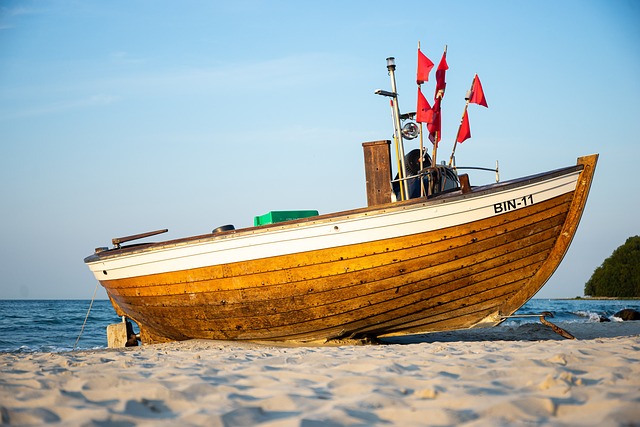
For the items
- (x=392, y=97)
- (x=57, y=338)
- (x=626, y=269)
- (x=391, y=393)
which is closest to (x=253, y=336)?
(x=392, y=97)

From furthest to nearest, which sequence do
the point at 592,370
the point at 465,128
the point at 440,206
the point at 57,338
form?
the point at 57,338 → the point at 465,128 → the point at 440,206 → the point at 592,370

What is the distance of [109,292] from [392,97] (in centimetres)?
531

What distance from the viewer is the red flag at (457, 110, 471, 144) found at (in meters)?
8.19

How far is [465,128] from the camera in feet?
27.0

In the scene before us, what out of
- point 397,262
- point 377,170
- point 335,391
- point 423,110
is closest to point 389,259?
point 397,262

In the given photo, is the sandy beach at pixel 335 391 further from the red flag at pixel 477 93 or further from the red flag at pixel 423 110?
the red flag at pixel 477 93

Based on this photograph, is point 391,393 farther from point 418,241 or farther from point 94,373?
point 418,241

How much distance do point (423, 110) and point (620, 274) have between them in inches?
2070

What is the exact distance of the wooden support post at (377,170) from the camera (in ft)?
23.7

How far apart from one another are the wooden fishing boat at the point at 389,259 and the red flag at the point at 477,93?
1323mm

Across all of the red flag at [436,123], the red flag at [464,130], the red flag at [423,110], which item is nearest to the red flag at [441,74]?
the red flag at [436,123]

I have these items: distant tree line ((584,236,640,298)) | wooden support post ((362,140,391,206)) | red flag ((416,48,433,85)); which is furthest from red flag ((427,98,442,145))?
distant tree line ((584,236,640,298))

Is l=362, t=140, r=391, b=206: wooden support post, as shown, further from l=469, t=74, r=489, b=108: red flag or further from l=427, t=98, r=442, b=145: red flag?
l=469, t=74, r=489, b=108: red flag

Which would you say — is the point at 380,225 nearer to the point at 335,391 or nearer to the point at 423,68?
the point at 423,68
